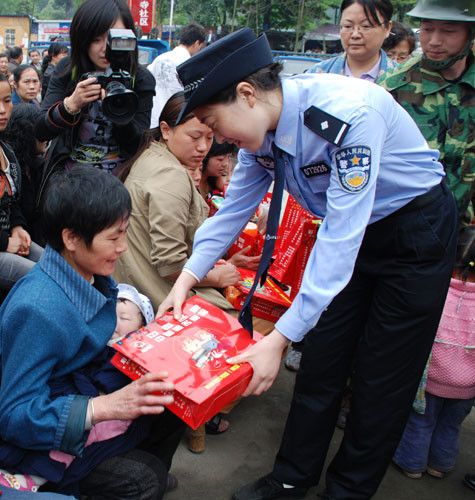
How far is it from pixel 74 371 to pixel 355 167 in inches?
40.0

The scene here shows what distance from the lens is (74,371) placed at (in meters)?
1.46

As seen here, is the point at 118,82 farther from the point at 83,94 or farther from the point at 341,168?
the point at 341,168

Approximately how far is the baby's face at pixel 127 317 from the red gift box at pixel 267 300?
666mm

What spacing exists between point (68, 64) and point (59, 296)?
6.20ft

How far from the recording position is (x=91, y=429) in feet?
4.52

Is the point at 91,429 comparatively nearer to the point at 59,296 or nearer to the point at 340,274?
the point at 59,296

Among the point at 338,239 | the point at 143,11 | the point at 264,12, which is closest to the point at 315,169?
the point at 338,239

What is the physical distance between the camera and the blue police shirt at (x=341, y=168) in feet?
4.50

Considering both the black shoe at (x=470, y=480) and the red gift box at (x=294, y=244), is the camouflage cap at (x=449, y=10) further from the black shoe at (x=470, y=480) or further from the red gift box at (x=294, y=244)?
the black shoe at (x=470, y=480)

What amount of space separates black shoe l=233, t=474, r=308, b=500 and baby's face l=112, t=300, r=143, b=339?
857 mm

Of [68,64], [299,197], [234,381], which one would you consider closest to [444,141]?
[299,197]

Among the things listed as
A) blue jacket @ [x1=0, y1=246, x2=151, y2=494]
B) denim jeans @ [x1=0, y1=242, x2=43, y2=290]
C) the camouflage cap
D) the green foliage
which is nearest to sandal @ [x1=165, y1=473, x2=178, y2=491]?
blue jacket @ [x1=0, y1=246, x2=151, y2=494]

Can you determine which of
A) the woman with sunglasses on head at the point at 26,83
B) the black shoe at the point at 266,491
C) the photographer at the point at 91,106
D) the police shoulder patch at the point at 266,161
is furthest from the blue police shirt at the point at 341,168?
the woman with sunglasses on head at the point at 26,83

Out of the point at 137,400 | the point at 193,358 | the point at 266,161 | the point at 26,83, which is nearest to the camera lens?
the point at 137,400
